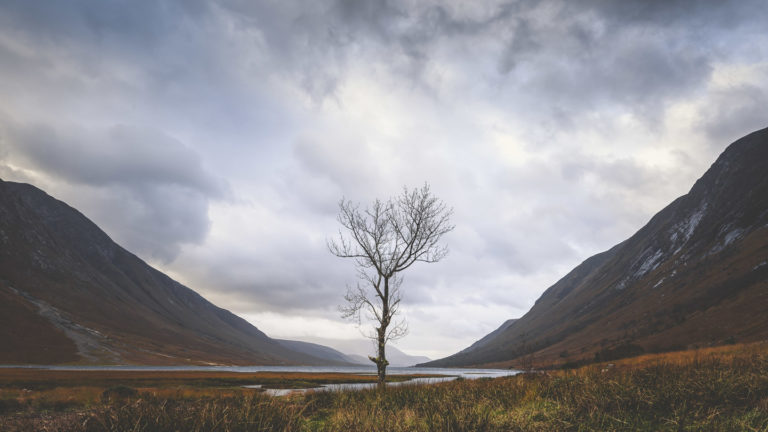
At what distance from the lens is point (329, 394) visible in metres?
14.7

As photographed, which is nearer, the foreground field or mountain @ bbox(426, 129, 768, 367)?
the foreground field

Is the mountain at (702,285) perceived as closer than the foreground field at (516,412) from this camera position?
No

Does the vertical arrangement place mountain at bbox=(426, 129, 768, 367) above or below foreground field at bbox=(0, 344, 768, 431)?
above

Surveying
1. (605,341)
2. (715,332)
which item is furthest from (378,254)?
(605,341)

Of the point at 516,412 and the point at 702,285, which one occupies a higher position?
the point at 702,285

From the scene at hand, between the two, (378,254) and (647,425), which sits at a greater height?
(378,254)

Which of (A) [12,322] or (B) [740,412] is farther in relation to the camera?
(A) [12,322]

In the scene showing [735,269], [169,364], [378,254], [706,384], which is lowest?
[169,364]

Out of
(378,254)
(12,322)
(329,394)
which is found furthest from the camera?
(12,322)

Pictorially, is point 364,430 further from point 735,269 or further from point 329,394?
point 735,269

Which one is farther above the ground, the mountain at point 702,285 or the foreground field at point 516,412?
the mountain at point 702,285

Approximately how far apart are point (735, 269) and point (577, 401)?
147085 mm

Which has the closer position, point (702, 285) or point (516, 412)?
point (516, 412)

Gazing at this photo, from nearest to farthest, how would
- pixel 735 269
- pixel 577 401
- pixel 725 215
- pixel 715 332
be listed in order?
pixel 577 401 < pixel 715 332 < pixel 735 269 < pixel 725 215
